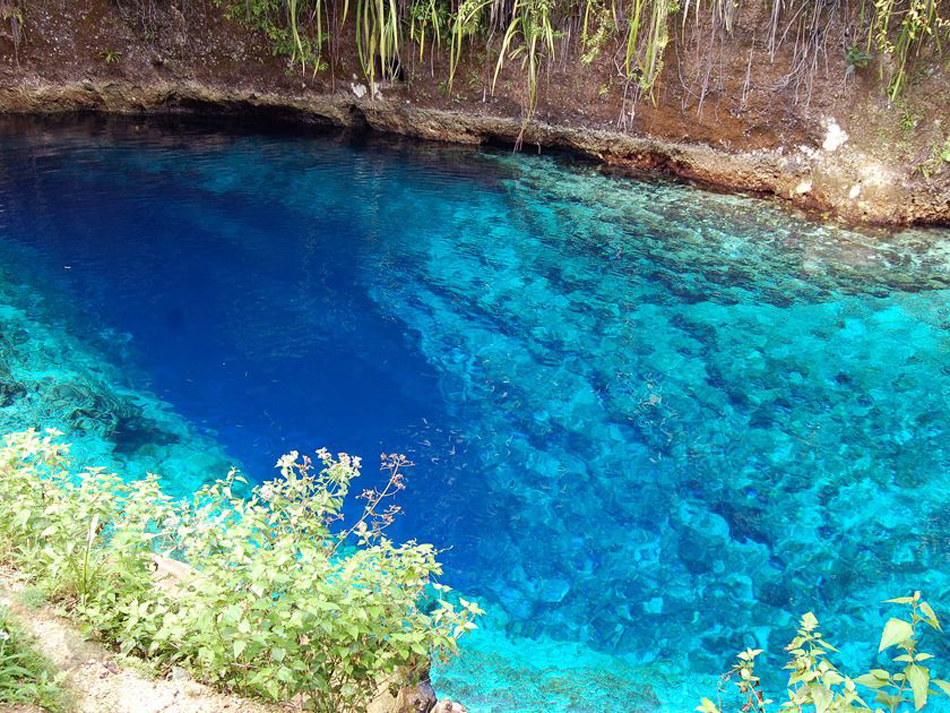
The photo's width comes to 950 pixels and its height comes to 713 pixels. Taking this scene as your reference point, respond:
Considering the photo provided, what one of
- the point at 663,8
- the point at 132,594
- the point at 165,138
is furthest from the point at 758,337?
the point at 165,138

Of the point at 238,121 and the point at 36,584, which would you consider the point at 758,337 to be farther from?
the point at 238,121

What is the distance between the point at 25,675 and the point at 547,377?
307 centimetres

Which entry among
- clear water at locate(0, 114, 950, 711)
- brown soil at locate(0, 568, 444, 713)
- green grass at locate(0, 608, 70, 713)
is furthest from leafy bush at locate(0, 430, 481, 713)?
clear water at locate(0, 114, 950, 711)

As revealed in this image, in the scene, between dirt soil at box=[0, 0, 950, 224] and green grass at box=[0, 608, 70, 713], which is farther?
dirt soil at box=[0, 0, 950, 224]

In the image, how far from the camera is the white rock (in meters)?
6.50

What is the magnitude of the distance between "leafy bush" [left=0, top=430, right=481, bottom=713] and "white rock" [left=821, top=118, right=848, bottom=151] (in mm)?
5797

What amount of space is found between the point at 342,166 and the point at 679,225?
326 centimetres

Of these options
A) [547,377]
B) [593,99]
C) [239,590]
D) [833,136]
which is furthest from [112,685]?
[593,99]

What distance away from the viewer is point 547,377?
14.6 ft

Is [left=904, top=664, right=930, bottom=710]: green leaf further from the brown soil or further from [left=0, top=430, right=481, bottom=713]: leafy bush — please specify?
the brown soil

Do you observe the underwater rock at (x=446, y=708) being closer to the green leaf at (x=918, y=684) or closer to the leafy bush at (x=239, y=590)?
the leafy bush at (x=239, y=590)

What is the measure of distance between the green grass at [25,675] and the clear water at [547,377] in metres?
1.25

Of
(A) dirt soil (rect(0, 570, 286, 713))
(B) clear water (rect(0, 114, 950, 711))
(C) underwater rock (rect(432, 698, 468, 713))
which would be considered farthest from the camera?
(B) clear water (rect(0, 114, 950, 711))

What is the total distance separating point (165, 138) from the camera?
26.5 ft
